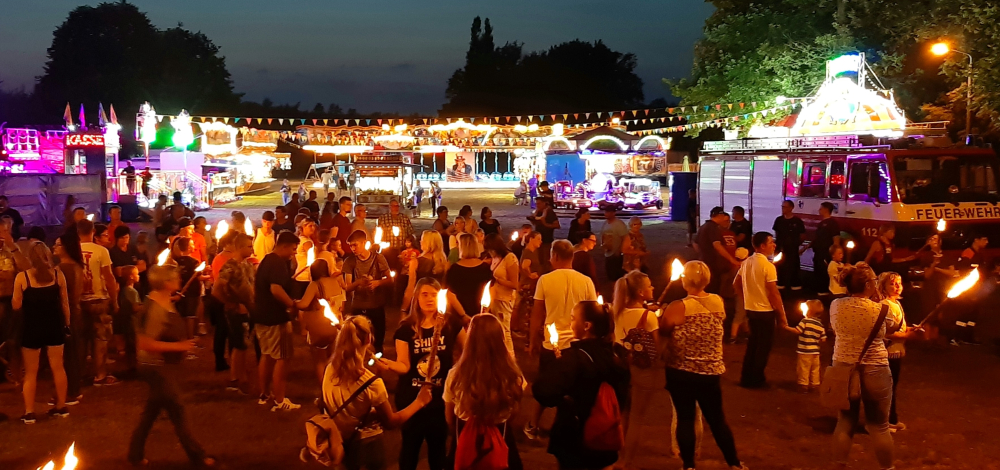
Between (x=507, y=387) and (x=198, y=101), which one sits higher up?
(x=198, y=101)

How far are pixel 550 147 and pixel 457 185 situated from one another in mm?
20842

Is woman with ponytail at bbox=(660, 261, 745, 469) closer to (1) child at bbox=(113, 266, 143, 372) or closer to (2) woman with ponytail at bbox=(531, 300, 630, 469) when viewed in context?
(2) woman with ponytail at bbox=(531, 300, 630, 469)

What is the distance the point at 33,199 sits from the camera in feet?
66.8

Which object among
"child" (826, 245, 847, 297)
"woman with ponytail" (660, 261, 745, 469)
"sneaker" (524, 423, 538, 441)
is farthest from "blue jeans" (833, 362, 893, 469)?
"child" (826, 245, 847, 297)

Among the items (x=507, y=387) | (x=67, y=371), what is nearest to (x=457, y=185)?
(x=67, y=371)

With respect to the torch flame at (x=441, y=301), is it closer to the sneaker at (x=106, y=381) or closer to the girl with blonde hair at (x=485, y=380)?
the girl with blonde hair at (x=485, y=380)

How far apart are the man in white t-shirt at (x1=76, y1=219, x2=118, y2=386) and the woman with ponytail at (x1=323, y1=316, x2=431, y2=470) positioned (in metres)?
4.22

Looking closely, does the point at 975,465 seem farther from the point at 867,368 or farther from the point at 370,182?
the point at 370,182

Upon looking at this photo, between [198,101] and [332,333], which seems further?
[198,101]

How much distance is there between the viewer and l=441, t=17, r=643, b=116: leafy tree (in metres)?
78.2

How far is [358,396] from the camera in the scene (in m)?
3.90

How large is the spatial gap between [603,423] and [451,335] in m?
1.05

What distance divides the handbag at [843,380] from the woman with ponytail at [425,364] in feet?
7.85

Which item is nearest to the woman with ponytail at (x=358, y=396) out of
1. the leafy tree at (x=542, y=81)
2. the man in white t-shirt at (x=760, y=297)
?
the man in white t-shirt at (x=760, y=297)
